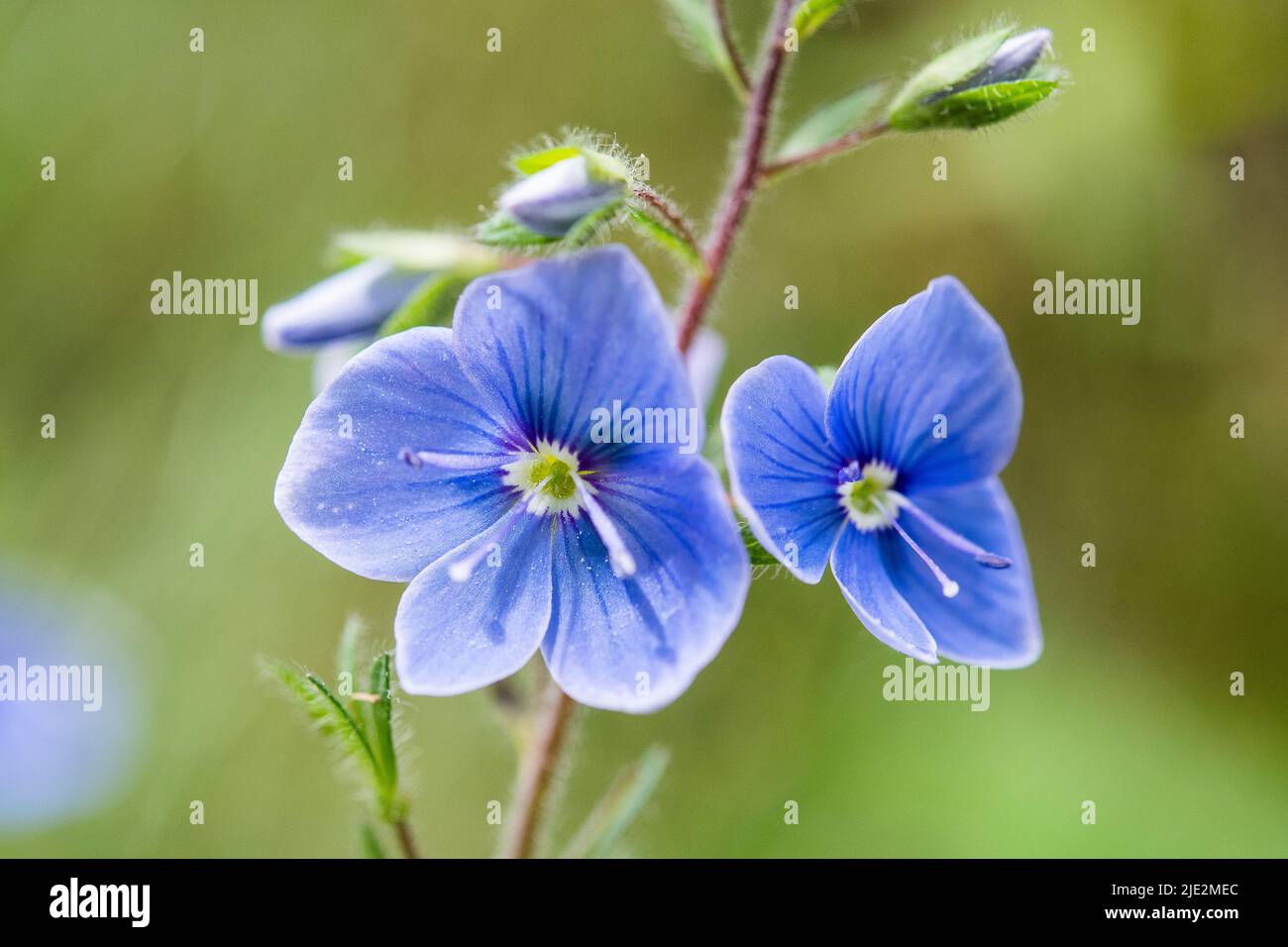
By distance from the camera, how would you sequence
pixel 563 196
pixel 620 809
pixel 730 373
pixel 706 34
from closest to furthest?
pixel 563 196 → pixel 706 34 → pixel 620 809 → pixel 730 373

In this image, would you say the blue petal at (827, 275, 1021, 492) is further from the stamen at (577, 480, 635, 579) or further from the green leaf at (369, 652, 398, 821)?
the green leaf at (369, 652, 398, 821)

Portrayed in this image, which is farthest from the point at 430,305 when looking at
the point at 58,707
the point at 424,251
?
the point at 58,707

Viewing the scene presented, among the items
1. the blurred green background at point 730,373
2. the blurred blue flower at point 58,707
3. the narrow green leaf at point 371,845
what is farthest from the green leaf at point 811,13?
the blurred blue flower at point 58,707

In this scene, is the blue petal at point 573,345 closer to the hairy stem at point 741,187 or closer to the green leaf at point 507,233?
the green leaf at point 507,233

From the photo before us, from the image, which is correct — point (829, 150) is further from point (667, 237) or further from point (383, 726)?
point (383, 726)

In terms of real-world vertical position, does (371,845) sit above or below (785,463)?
below

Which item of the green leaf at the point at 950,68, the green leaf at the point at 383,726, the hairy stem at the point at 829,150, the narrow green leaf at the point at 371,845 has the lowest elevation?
the narrow green leaf at the point at 371,845

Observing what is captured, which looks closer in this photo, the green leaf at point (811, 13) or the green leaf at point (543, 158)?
the green leaf at point (543, 158)

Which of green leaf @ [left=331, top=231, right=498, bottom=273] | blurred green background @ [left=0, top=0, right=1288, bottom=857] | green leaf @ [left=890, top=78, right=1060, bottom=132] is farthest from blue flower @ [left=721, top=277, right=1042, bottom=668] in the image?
blurred green background @ [left=0, top=0, right=1288, bottom=857]
